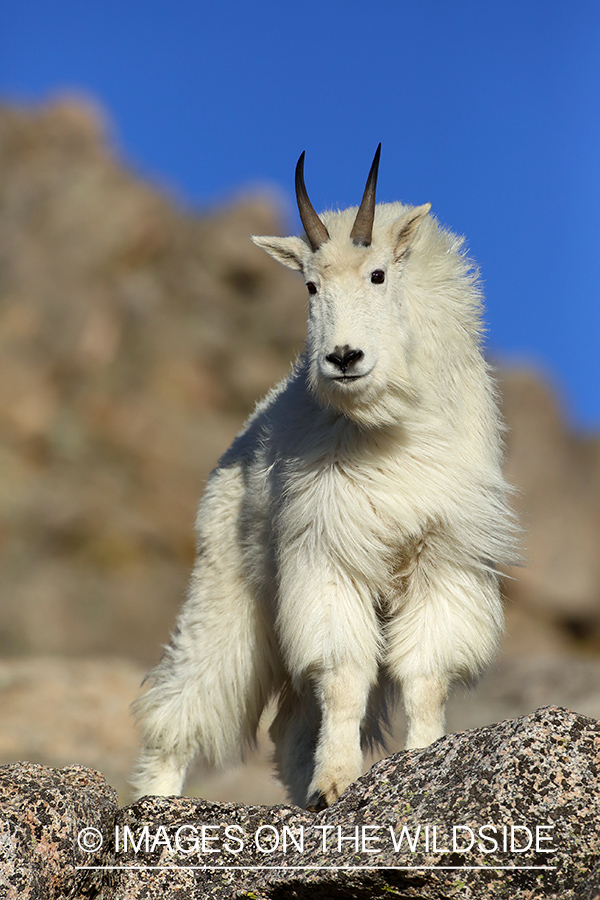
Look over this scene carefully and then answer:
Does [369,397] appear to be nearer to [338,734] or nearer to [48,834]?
[338,734]

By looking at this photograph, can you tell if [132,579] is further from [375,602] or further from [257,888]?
[257,888]

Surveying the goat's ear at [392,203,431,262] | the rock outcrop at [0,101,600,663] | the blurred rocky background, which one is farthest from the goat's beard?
the rock outcrop at [0,101,600,663]

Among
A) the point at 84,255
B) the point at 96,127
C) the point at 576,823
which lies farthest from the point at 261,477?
the point at 96,127

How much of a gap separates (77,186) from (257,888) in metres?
21.5

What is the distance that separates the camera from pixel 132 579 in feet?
63.6

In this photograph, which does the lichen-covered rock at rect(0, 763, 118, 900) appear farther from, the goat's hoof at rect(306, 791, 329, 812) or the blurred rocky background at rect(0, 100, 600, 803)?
the blurred rocky background at rect(0, 100, 600, 803)

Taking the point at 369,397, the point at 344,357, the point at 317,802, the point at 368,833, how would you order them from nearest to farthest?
the point at 368,833 < the point at 317,802 < the point at 344,357 < the point at 369,397

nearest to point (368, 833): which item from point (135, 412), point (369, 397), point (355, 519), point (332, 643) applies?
point (332, 643)

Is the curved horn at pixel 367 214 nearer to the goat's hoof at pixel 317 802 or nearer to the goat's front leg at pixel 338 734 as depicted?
the goat's front leg at pixel 338 734

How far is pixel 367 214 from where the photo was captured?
4.83 m

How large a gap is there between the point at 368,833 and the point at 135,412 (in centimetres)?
1724

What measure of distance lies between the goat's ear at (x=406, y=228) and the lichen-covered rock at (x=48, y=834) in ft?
9.46

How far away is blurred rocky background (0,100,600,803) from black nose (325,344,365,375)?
43.6ft

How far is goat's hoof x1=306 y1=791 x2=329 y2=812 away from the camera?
163 inches
